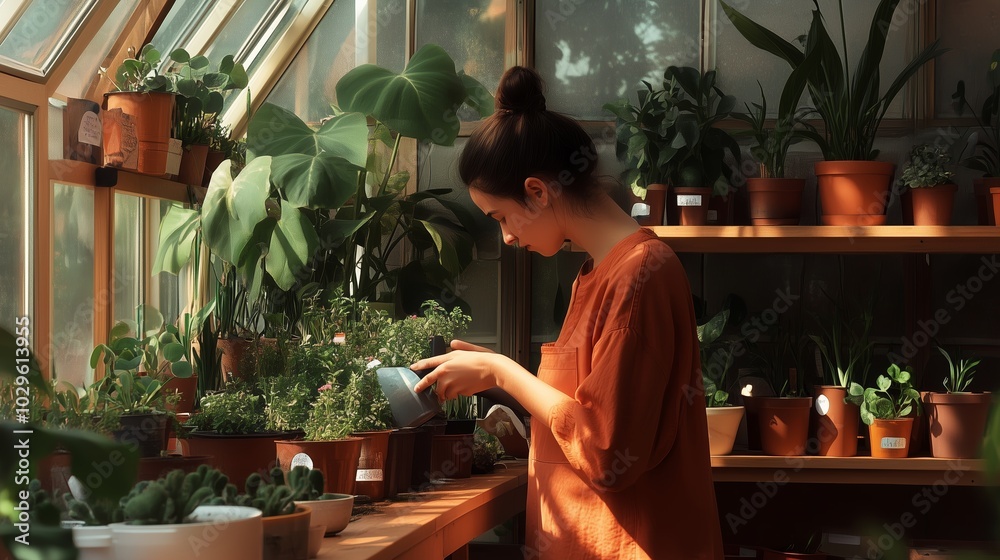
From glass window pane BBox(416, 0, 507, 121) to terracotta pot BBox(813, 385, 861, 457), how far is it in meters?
1.40

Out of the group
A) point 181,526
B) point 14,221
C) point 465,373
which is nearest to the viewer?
point 181,526

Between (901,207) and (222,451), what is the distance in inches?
83.9

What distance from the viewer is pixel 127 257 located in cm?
262

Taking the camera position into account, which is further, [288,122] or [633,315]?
[288,122]

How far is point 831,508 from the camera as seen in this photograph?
2914 mm

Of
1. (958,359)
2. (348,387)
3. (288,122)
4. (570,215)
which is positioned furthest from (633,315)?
(958,359)

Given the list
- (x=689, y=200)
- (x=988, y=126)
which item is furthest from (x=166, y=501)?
(x=988, y=126)

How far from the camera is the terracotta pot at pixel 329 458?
1593 mm

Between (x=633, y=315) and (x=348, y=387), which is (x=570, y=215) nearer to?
(x=633, y=315)

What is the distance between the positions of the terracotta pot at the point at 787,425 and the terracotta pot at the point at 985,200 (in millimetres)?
707

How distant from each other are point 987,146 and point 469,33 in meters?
1.62

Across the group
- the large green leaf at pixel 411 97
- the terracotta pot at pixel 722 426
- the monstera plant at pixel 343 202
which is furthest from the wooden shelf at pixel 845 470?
the large green leaf at pixel 411 97

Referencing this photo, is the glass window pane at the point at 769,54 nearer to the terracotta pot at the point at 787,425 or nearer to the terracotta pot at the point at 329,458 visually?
the terracotta pot at the point at 787,425

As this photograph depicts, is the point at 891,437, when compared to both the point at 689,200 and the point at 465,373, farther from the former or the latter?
the point at 465,373
